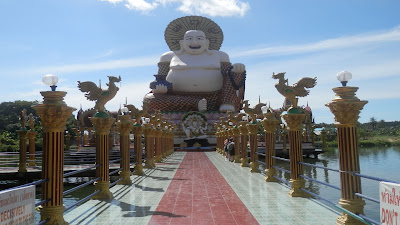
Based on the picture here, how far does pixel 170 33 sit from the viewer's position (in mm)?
38562

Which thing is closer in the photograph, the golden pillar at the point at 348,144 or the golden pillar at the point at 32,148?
the golden pillar at the point at 348,144

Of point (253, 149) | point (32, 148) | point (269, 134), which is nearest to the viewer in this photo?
point (269, 134)

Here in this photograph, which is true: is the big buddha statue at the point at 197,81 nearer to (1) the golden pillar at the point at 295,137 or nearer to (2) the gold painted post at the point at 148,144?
(2) the gold painted post at the point at 148,144

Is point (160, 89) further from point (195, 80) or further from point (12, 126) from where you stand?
point (12, 126)

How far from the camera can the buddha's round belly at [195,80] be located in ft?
114

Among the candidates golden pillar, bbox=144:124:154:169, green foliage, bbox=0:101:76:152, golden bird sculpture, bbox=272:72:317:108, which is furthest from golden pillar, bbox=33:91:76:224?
green foliage, bbox=0:101:76:152

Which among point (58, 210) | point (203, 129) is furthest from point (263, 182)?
point (203, 129)

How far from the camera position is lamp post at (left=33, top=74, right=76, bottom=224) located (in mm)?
4695

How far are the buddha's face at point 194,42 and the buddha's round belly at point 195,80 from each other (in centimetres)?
195

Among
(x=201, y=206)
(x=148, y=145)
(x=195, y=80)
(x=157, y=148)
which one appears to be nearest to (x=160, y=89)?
(x=195, y=80)

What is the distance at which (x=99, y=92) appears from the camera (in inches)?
287

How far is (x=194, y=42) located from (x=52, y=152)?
100 feet

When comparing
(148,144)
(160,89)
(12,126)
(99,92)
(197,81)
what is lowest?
(148,144)

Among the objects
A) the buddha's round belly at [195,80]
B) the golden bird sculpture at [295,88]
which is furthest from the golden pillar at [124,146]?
the buddha's round belly at [195,80]
